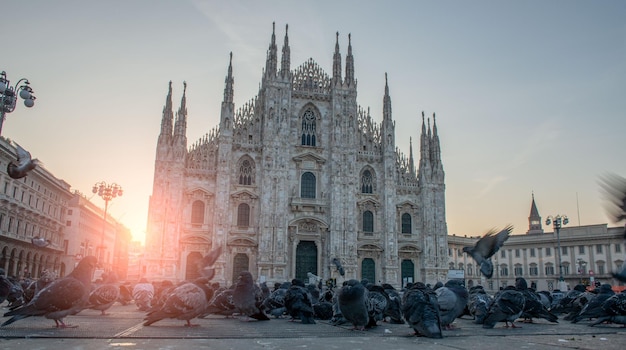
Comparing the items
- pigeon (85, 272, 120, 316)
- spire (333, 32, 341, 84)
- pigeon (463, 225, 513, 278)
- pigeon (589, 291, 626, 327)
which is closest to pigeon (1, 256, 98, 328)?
pigeon (85, 272, 120, 316)

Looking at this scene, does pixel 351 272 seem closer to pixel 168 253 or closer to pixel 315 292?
pixel 168 253

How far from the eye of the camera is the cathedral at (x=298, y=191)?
38.7 meters

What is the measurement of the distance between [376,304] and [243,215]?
28835mm

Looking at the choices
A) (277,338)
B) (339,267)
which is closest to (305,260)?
(339,267)

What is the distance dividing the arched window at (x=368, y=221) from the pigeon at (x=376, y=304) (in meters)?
29.7

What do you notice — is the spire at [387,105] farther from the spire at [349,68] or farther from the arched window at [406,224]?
the arched window at [406,224]

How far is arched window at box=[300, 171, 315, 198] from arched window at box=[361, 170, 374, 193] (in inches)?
180

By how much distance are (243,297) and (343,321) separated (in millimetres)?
2805

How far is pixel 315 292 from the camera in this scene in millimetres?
18375

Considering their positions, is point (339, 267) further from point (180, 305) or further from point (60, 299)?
point (60, 299)

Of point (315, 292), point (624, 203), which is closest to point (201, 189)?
point (315, 292)

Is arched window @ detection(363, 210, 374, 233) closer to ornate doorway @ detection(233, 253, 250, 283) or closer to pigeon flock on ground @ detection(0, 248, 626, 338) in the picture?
ornate doorway @ detection(233, 253, 250, 283)

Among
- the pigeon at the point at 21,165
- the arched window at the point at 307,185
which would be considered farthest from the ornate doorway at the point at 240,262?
the pigeon at the point at 21,165

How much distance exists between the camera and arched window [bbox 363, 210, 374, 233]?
141 ft
